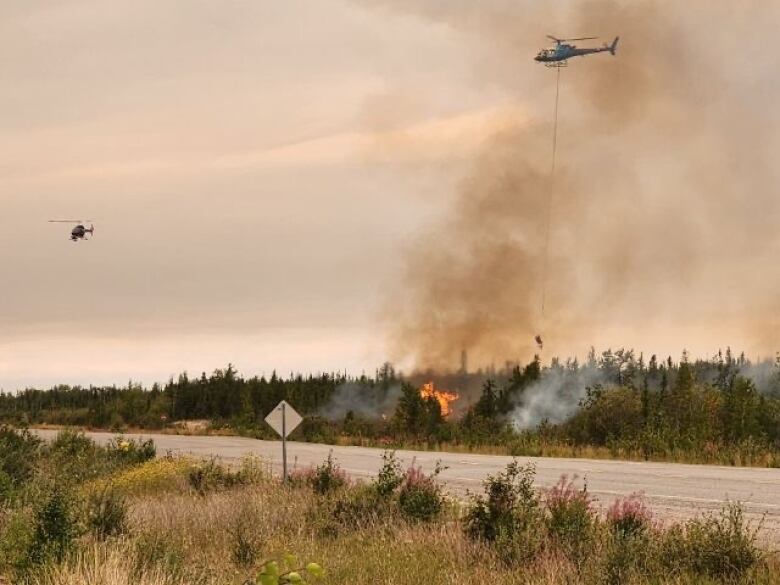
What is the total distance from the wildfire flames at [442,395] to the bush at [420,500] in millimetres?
28858

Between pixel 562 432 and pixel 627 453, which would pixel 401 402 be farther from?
pixel 627 453

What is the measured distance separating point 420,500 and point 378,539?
2112 mm

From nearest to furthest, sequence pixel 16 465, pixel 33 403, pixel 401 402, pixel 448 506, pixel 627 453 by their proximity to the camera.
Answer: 1. pixel 448 506
2. pixel 16 465
3. pixel 627 453
4. pixel 401 402
5. pixel 33 403

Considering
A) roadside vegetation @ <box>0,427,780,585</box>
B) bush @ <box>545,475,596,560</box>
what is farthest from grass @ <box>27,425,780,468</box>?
bush @ <box>545,475,596,560</box>

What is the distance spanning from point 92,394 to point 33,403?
9271 mm

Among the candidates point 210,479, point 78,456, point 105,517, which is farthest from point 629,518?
point 78,456

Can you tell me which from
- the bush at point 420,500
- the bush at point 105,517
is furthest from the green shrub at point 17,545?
the bush at point 420,500

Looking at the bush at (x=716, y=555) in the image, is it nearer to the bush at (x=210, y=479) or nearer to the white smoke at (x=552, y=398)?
the bush at (x=210, y=479)

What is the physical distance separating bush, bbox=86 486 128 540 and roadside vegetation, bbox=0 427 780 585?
0.03 metres

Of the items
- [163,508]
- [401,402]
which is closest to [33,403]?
[401,402]

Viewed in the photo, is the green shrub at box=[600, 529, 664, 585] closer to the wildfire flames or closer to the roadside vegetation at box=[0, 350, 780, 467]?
the roadside vegetation at box=[0, 350, 780, 467]

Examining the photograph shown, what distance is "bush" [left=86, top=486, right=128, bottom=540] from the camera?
1451 centimetres

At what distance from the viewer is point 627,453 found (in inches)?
1169

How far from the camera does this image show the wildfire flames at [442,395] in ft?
155
